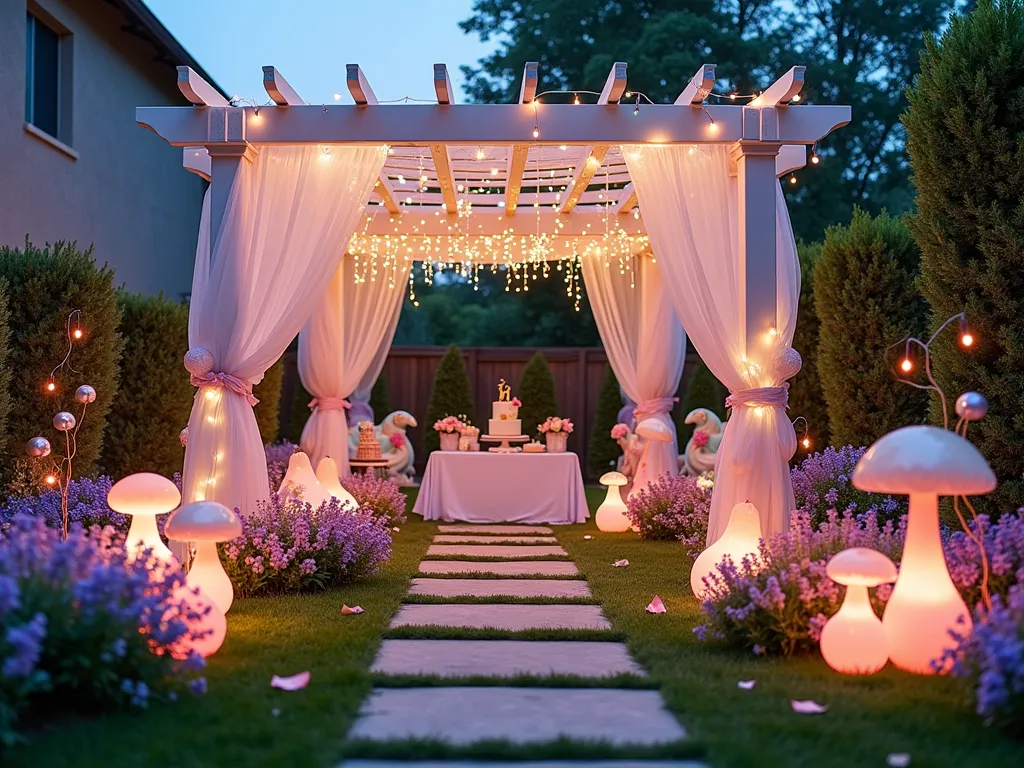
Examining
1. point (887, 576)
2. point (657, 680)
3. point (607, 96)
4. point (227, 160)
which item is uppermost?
point (607, 96)

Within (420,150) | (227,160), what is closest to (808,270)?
(420,150)

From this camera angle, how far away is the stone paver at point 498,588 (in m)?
5.55

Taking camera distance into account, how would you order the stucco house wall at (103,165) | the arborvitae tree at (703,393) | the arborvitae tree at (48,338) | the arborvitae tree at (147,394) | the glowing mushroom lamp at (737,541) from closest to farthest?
the glowing mushroom lamp at (737,541), the arborvitae tree at (48,338), the arborvitae tree at (147,394), the stucco house wall at (103,165), the arborvitae tree at (703,393)

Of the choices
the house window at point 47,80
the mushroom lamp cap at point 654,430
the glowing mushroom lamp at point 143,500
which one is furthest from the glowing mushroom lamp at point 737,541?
the house window at point 47,80

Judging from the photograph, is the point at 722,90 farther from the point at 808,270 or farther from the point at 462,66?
the point at 808,270

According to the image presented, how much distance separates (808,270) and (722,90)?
8.14 metres

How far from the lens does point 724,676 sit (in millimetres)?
3699

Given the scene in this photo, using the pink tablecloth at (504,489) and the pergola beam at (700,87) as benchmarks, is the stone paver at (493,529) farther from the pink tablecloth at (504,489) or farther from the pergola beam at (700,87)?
the pergola beam at (700,87)

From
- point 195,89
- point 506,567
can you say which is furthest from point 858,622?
point 195,89

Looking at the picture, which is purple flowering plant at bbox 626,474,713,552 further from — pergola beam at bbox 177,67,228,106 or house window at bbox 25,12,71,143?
house window at bbox 25,12,71,143

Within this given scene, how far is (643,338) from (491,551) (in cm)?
258

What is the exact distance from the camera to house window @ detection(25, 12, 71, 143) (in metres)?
9.15

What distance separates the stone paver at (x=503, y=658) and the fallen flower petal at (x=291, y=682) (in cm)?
33

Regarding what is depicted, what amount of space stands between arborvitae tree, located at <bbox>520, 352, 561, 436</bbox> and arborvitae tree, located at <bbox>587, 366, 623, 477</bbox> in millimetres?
594
